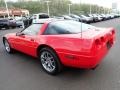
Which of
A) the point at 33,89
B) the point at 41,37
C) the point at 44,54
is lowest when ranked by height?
the point at 33,89

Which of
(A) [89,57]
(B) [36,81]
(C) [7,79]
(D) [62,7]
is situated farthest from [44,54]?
(D) [62,7]

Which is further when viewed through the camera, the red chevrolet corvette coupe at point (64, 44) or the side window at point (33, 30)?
the side window at point (33, 30)

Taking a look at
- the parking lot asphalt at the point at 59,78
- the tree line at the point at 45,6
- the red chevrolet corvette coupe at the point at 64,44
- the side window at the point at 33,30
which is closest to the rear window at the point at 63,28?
the red chevrolet corvette coupe at the point at 64,44

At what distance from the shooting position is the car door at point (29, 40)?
5117 mm

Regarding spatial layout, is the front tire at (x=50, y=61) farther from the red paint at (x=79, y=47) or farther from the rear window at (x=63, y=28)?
the rear window at (x=63, y=28)

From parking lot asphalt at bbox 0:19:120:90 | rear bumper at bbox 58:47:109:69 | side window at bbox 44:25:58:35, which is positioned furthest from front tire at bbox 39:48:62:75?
side window at bbox 44:25:58:35

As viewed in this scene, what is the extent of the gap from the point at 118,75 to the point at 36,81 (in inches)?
79.0

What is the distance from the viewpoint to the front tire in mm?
4441

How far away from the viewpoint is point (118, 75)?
4.46 m

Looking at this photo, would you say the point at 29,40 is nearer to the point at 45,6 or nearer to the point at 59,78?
the point at 59,78

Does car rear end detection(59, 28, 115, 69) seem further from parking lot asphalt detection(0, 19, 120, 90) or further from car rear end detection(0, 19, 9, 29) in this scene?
car rear end detection(0, 19, 9, 29)

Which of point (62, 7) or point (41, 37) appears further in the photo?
point (62, 7)

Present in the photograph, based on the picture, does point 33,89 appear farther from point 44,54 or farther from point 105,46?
point 105,46

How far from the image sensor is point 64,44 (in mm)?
4184
